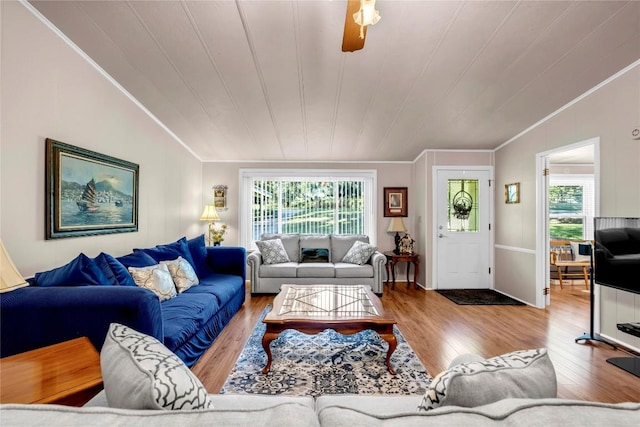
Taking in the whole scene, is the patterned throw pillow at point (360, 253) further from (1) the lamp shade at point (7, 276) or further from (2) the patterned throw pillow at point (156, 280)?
(1) the lamp shade at point (7, 276)

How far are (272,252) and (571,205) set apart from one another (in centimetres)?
589

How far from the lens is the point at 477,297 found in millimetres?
4402

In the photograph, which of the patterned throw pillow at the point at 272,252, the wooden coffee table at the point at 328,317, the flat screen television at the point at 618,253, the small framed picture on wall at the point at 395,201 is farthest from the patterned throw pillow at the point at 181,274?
the flat screen television at the point at 618,253

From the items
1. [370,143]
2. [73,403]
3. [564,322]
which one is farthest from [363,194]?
[73,403]

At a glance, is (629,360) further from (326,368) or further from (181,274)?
(181,274)

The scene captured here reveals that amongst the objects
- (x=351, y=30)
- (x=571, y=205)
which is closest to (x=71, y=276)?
(x=351, y=30)

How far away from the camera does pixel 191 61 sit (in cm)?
256

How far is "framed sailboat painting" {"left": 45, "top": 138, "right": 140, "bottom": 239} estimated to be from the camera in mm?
2135

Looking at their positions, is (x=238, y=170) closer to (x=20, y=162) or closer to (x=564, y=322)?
(x=20, y=162)

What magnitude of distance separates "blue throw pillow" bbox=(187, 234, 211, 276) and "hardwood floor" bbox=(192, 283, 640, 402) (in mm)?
732

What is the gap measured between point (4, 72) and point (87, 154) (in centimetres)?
76

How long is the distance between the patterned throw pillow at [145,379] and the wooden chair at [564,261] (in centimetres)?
604

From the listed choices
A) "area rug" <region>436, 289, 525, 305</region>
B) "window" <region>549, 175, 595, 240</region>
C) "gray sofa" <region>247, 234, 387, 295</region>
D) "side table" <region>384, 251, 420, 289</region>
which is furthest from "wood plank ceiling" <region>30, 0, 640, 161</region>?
"window" <region>549, 175, 595, 240</region>

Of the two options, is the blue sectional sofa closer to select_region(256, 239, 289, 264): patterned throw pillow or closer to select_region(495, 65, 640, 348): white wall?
select_region(256, 239, 289, 264): patterned throw pillow
